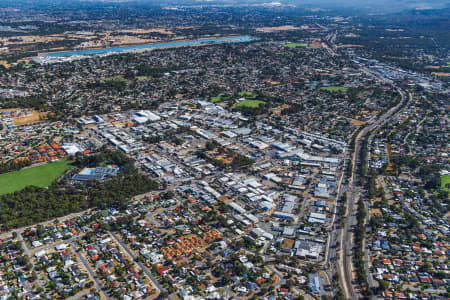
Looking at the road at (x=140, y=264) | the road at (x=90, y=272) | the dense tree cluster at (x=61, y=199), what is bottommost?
the road at (x=90, y=272)

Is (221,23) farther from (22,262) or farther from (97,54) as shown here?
(22,262)

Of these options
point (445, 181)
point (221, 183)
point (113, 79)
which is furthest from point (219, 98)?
point (445, 181)

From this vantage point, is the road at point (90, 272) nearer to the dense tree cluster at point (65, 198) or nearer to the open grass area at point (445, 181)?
the dense tree cluster at point (65, 198)

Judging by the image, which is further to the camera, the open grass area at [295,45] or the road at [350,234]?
the open grass area at [295,45]

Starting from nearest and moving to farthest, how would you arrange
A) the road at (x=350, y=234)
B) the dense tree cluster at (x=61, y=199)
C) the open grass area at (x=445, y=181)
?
the road at (x=350, y=234) → the dense tree cluster at (x=61, y=199) → the open grass area at (x=445, y=181)

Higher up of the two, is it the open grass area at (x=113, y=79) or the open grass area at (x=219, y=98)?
the open grass area at (x=113, y=79)

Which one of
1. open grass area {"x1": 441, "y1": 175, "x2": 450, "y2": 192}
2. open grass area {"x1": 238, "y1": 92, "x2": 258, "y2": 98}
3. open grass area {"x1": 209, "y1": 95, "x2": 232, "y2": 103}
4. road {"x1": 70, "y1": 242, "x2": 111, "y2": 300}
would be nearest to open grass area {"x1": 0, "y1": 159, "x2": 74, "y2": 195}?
road {"x1": 70, "y1": 242, "x2": 111, "y2": 300}

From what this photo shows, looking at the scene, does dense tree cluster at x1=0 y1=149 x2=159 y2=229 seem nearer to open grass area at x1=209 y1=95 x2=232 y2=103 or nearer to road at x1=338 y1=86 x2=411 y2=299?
road at x1=338 y1=86 x2=411 y2=299

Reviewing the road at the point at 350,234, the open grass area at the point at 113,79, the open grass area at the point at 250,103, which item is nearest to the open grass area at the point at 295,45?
the open grass area at the point at 250,103
